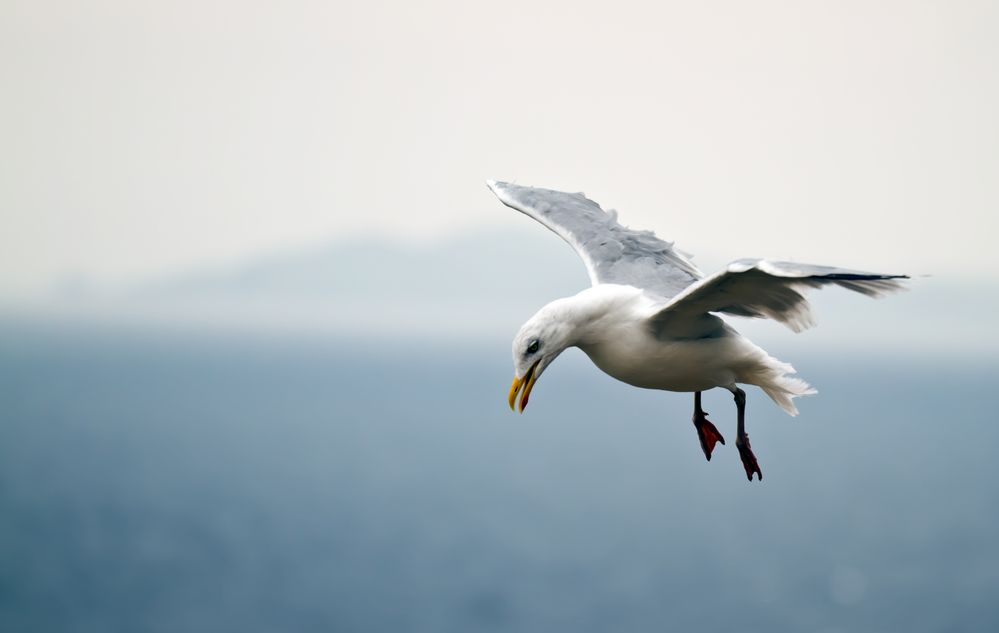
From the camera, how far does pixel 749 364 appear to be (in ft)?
26.2

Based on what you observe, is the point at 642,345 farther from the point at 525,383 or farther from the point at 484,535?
the point at 484,535

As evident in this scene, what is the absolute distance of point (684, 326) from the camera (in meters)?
7.53

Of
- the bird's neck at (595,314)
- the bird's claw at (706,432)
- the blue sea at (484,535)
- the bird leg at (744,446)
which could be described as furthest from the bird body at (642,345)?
the blue sea at (484,535)

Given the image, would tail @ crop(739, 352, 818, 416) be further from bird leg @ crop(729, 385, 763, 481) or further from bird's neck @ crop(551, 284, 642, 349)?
bird's neck @ crop(551, 284, 642, 349)

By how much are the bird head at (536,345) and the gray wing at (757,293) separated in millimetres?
610

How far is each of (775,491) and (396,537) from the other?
54249 millimetres

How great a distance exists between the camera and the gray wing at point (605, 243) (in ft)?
28.1

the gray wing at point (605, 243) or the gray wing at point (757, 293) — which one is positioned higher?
the gray wing at point (605, 243)

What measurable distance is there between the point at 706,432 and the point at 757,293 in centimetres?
183

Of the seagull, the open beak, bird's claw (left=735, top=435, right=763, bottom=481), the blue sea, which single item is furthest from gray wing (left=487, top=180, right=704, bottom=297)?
the blue sea

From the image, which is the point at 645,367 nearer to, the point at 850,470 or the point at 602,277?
the point at 602,277

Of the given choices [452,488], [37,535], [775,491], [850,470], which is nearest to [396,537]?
[452,488]

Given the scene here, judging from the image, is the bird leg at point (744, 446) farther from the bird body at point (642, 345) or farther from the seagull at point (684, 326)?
the bird body at point (642, 345)

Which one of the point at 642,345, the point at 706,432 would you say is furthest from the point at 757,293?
the point at 706,432
